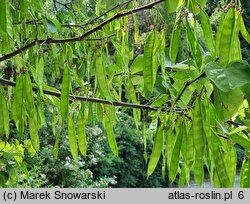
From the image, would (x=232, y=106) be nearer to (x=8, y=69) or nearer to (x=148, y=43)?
(x=148, y=43)

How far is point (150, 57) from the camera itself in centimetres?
51

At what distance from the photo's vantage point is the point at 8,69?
3475 mm

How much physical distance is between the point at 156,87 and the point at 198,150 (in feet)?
0.74

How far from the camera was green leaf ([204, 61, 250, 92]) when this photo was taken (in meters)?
0.40

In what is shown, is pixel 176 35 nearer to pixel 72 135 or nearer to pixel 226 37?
pixel 226 37

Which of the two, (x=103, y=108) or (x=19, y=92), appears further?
(x=103, y=108)

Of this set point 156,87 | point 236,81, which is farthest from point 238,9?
point 156,87

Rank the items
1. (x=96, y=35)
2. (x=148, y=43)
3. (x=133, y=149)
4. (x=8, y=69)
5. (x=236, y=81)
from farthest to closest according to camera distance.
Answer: (x=133, y=149) → (x=8, y=69) → (x=96, y=35) → (x=148, y=43) → (x=236, y=81)

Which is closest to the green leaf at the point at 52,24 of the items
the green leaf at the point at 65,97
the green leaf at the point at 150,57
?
the green leaf at the point at 65,97

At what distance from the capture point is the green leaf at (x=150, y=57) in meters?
0.51

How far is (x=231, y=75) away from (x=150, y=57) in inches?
5.1

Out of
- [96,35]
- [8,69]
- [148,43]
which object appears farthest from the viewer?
[8,69]

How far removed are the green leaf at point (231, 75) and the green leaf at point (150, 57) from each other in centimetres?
10
